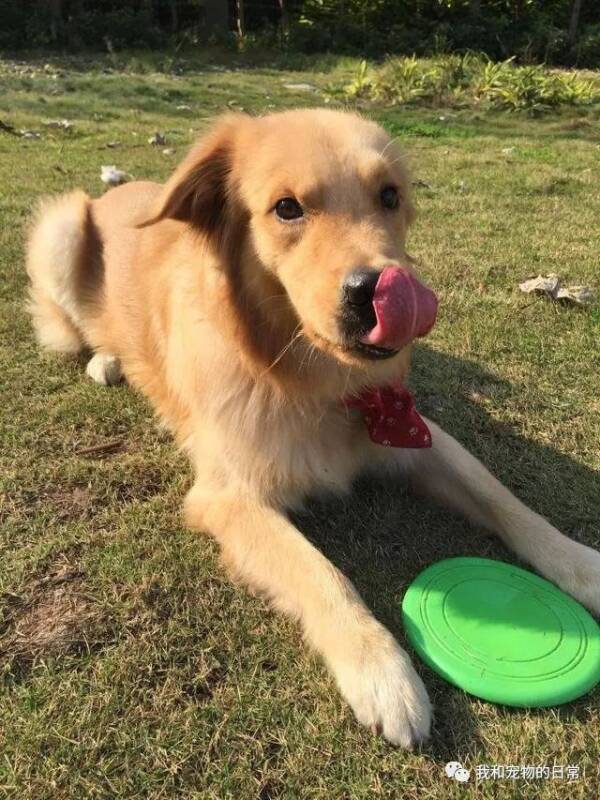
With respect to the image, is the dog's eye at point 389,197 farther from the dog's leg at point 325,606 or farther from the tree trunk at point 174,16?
the tree trunk at point 174,16

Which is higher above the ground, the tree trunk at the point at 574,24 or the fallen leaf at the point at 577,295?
the tree trunk at the point at 574,24

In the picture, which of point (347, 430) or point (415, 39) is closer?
point (347, 430)

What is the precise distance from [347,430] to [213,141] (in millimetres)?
1356

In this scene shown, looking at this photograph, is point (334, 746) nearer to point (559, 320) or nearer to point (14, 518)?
point (14, 518)

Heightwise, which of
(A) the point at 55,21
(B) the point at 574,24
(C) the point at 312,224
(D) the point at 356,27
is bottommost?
(D) the point at 356,27

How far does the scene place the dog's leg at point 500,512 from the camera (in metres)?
2.50

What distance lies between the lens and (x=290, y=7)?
2609 cm

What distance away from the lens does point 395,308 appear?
2.08 metres

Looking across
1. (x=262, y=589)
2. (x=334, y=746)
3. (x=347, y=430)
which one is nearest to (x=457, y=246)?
(x=347, y=430)

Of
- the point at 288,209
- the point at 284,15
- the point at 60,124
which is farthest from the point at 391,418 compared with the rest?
the point at 284,15

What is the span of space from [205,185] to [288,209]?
0.48 m

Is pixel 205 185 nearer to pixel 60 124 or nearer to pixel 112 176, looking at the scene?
pixel 112 176

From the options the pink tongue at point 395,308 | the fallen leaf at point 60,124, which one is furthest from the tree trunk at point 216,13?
the pink tongue at point 395,308

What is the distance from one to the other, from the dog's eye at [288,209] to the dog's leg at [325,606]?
3.73 feet
